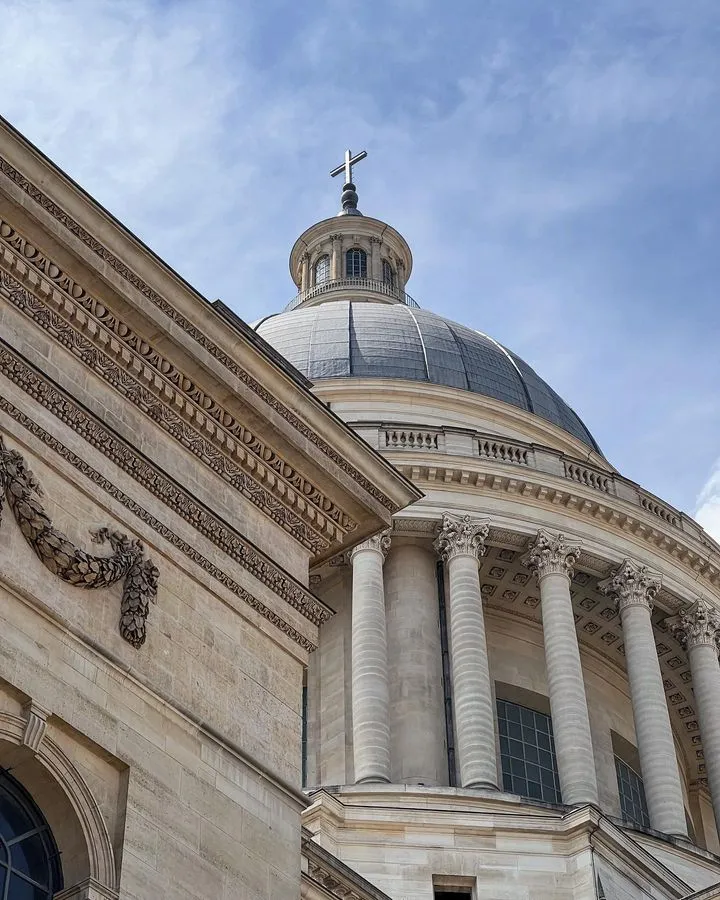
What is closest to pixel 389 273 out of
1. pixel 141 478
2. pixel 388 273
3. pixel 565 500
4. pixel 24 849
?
pixel 388 273

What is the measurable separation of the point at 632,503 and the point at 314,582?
7.39 meters

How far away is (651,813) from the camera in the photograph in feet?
127

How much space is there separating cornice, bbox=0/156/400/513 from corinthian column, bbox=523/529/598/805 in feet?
64.4

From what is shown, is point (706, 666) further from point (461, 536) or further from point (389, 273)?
point (389, 273)

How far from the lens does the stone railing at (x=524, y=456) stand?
140 feet

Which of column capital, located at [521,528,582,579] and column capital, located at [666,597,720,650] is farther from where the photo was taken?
column capital, located at [666,597,720,650]

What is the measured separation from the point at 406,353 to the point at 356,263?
10.5 m

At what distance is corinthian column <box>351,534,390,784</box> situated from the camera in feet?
122

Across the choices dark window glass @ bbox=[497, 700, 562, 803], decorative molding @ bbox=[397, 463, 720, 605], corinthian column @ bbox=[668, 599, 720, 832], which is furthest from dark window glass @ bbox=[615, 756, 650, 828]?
decorative molding @ bbox=[397, 463, 720, 605]

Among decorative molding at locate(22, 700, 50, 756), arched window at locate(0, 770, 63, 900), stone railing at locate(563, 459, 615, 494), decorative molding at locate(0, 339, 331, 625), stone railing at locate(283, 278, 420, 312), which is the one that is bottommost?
arched window at locate(0, 770, 63, 900)

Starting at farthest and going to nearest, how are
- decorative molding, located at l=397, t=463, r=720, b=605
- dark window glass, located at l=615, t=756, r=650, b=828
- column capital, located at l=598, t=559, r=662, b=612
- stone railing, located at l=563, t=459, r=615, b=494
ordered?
stone railing, located at l=563, t=459, r=615, b=494, column capital, located at l=598, t=559, r=662, b=612, decorative molding, located at l=397, t=463, r=720, b=605, dark window glass, located at l=615, t=756, r=650, b=828

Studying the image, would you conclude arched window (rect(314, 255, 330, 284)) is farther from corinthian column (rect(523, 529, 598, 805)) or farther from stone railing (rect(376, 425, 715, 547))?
corinthian column (rect(523, 529, 598, 805))

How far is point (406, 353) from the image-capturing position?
48188 mm

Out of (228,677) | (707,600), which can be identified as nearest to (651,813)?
(707,600)
